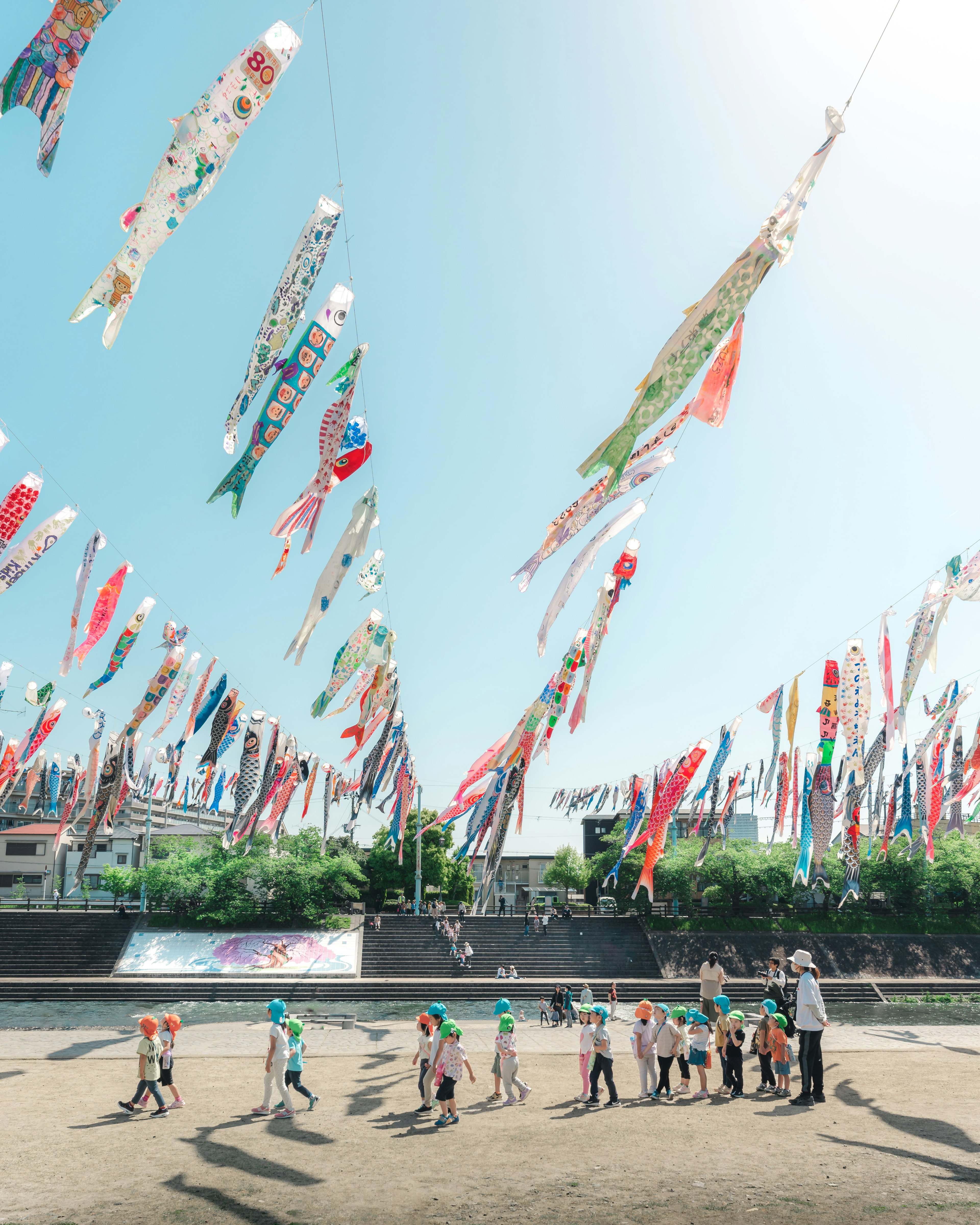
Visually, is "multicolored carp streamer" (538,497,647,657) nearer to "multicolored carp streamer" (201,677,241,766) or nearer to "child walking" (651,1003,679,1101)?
"child walking" (651,1003,679,1101)

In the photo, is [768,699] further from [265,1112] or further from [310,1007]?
[310,1007]

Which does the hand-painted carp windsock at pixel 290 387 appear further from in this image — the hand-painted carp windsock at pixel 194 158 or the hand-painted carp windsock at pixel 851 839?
the hand-painted carp windsock at pixel 851 839

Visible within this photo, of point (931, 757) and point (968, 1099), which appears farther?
point (931, 757)

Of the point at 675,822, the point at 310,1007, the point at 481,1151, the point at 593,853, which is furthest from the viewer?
the point at 593,853

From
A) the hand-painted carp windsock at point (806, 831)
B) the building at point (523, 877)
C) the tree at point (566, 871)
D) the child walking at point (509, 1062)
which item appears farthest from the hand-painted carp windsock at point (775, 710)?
the building at point (523, 877)

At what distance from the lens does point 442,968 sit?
23734 millimetres

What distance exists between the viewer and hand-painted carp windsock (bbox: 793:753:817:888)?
1351cm

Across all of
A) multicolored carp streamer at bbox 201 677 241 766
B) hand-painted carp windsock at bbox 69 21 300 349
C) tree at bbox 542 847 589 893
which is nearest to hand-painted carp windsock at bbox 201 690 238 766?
multicolored carp streamer at bbox 201 677 241 766

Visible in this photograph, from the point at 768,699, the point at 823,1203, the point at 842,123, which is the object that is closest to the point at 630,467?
the point at 842,123

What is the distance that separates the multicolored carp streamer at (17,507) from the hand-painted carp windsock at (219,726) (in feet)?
23.4

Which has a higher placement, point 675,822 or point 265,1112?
point 675,822

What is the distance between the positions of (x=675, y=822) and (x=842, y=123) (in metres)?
38.5

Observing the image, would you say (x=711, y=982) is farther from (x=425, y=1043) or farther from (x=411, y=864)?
(x=411, y=864)

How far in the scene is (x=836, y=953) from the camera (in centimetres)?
2602
